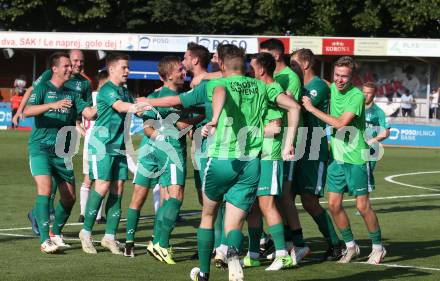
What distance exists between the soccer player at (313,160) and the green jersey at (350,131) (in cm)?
17

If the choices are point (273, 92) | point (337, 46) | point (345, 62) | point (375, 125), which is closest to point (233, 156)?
point (273, 92)

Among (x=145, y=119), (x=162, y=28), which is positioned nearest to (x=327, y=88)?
(x=145, y=119)

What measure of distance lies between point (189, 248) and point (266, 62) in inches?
110

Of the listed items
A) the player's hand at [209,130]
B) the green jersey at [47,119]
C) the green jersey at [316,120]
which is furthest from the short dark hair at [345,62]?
the green jersey at [47,119]

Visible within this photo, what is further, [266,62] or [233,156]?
[266,62]

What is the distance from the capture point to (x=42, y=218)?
11.5 metres

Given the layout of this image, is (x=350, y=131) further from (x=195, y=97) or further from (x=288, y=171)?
(x=195, y=97)

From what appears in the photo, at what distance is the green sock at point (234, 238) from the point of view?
356 inches

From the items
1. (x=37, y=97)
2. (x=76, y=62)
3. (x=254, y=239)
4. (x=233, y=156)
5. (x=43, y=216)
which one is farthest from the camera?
(x=76, y=62)

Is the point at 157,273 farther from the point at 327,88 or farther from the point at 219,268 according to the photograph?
the point at 327,88

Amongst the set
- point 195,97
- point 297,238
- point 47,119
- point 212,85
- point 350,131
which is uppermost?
point 212,85

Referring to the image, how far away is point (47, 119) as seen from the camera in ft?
38.8

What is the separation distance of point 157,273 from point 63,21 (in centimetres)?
5315

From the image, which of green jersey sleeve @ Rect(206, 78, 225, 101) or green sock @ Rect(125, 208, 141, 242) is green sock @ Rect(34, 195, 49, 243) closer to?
green sock @ Rect(125, 208, 141, 242)
